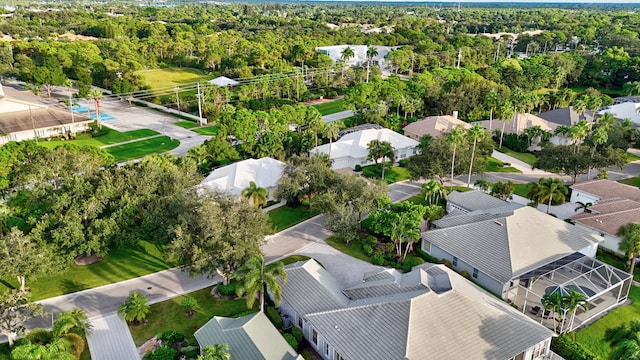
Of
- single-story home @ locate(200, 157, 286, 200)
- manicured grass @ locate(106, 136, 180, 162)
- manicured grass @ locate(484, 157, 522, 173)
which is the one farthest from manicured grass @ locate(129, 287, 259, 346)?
manicured grass @ locate(484, 157, 522, 173)

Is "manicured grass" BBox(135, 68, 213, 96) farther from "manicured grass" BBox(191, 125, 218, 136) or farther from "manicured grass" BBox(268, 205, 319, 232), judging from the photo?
→ "manicured grass" BBox(268, 205, 319, 232)

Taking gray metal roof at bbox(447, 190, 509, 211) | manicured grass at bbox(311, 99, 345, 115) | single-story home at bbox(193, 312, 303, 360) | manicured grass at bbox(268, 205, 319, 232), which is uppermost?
gray metal roof at bbox(447, 190, 509, 211)

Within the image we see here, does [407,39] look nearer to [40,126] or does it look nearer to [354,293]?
[40,126]

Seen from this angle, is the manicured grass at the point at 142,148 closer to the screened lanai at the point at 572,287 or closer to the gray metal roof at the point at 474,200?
A: the gray metal roof at the point at 474,200

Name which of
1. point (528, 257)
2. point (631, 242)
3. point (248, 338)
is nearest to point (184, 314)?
point (248, 338)

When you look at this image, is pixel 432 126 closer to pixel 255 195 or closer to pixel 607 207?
pixel 607 207

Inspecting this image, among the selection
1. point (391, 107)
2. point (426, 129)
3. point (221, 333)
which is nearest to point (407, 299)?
point (221, 333)
